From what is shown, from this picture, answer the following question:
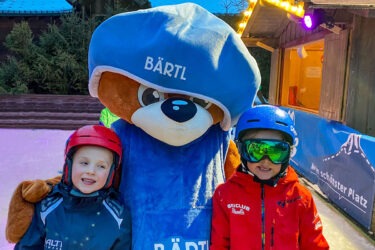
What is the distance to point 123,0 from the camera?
13.3m

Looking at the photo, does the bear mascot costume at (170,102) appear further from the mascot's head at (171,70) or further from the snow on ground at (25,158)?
the snow on ground at (25,158)

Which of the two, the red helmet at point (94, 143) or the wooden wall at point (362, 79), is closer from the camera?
the red helmet at point (94, 143)

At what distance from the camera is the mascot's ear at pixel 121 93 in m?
1.68

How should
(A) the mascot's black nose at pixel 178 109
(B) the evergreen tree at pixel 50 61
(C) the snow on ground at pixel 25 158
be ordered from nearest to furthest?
(A) the mascot's black nose at pixel 178 109 < (C) the snow on ground at pixel 25 158 < (B) the evergreen tree at pixel 50 61

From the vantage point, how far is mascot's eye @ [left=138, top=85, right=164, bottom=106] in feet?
5.40

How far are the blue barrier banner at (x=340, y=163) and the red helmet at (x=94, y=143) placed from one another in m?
2.11

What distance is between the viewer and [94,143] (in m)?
1.60

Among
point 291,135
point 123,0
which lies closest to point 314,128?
point 291,135

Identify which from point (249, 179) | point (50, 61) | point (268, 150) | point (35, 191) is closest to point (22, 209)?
point (35, 191)

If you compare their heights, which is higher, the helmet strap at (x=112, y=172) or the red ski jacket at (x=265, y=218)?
the helmet strap at (x=112, y=172)

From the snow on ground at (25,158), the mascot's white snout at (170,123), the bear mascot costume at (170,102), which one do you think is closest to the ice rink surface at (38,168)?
the snow on ground at (25,158)

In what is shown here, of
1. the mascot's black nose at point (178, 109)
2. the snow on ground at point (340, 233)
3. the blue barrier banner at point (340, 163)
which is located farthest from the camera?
the blue barrier banner at point (340, 163)

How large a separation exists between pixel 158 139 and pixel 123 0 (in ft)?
42.3

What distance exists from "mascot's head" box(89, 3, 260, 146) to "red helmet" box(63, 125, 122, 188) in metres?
0.14
